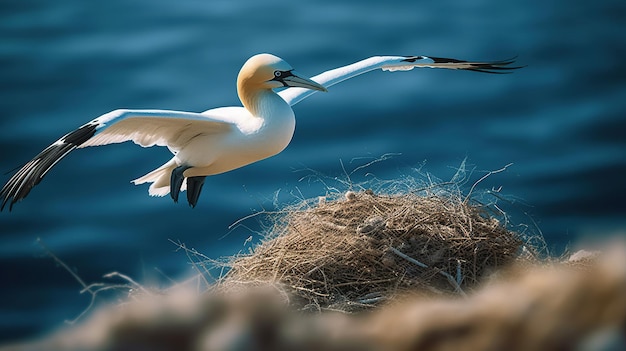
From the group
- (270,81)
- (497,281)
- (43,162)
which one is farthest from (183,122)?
(497,281)

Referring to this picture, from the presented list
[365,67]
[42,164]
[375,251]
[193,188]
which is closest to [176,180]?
[193,188]

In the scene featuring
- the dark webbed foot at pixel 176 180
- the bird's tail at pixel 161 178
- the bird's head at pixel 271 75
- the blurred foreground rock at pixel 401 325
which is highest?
the blurred foreground rock at pixel 401 325

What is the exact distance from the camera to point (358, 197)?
5.70m

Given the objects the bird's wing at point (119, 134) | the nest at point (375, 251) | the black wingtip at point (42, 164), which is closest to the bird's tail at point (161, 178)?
the bird's wing at point (119, 134)

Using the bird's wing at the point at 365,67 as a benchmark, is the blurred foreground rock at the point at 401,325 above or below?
above

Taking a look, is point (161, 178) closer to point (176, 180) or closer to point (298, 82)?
point (176, 180)

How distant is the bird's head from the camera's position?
21.6 feet

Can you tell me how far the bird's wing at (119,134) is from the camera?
5941 mm

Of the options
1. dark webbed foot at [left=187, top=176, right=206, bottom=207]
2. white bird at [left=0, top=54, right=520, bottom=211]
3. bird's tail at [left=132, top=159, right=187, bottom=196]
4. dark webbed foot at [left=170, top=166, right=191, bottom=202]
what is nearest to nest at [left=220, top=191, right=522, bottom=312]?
white bird at [left=0, top=54, right=520, bottom=211]

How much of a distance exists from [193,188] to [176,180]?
222mm

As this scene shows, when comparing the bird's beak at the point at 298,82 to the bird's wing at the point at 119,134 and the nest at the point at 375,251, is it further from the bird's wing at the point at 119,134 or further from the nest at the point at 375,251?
the nest at the point at 375,251

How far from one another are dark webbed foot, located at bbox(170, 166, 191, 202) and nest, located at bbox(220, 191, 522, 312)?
1411mm

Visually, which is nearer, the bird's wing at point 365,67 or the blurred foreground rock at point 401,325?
the blurred foreground rock at point 401,325

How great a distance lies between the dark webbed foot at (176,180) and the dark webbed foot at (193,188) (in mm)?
131
